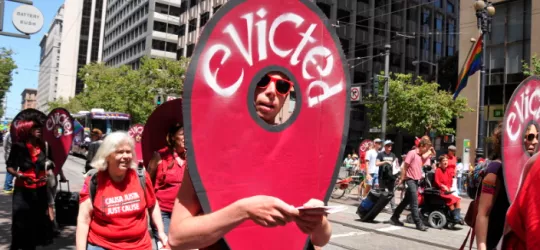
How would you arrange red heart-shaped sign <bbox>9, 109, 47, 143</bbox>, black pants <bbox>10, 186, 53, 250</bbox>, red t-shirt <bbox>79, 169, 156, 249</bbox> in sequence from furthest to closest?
red heart-shaped sign <bbox>9, 109, 47, 143</bbox> < black pants <bbox>10, 186, 53, 250</bbox> < red t-shirt <bbox>79, 169, 156, 249</bbox>

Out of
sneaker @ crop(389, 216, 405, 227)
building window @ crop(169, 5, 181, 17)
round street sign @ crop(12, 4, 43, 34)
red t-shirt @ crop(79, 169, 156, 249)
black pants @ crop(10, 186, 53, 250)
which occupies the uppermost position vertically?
building window @ crop(169, 5, 181, 17)

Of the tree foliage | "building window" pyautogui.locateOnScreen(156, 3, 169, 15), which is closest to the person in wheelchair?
the tree foliage

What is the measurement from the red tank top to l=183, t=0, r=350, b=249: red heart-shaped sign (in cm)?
274

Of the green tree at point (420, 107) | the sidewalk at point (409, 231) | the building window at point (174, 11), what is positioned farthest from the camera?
the building window at point (174, 11)

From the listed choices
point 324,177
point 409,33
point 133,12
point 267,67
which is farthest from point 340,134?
point 133,12

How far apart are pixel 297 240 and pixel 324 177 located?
0.74 ft

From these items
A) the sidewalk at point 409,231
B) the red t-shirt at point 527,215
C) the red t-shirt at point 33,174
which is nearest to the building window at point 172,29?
the sidewalk at point 409,231

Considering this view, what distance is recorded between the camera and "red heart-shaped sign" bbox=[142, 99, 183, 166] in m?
3.77

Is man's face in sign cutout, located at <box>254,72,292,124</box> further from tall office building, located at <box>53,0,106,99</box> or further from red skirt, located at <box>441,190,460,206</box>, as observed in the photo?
tall office building, located at <box>53,0,106,99</box>

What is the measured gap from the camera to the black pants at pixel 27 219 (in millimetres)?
4996

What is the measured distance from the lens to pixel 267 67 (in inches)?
56.0

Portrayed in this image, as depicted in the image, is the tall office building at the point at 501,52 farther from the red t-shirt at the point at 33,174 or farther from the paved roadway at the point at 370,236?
the red t-shirt at the point at 33,174

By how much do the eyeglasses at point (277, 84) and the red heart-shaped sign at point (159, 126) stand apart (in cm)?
228

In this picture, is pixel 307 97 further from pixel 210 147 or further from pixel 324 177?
pixel 210 147
